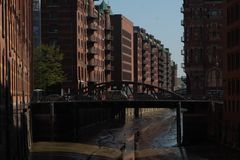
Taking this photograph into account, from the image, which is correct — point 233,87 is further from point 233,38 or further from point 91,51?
point 91,51

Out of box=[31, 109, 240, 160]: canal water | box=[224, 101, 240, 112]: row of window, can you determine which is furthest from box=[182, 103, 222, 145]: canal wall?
box=[224, 101, 240, 112]: row of window

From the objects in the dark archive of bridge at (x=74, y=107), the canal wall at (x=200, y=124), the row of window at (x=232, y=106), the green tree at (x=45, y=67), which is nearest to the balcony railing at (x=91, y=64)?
the green tree at (x=45, y=67)

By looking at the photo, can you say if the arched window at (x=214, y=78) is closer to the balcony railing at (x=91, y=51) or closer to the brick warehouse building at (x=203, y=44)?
A: the brick warehouse building at (x=203, y=44)

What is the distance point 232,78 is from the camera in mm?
81500

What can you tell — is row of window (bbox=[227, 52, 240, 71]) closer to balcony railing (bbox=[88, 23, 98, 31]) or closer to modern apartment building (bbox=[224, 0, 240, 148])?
modern apartment building (bbox=[224, 0, 240, 148])

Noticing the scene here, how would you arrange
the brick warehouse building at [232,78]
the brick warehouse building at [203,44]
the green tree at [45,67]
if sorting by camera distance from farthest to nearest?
the brick warehouse building at [203,44] → the green tree at [45,67] → the brick warehouse building at [232,78]

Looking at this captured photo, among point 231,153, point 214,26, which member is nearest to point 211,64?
point 214,26

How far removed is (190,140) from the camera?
305 feet

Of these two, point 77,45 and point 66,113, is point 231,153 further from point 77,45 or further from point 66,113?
point 77,45

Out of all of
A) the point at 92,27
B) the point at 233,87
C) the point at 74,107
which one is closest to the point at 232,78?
the point at 233,87

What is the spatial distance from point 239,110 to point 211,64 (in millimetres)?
Result: 68784

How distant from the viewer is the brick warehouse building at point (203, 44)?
14438 cm

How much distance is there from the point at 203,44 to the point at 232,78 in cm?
6451

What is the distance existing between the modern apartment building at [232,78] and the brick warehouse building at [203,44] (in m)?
58.4
